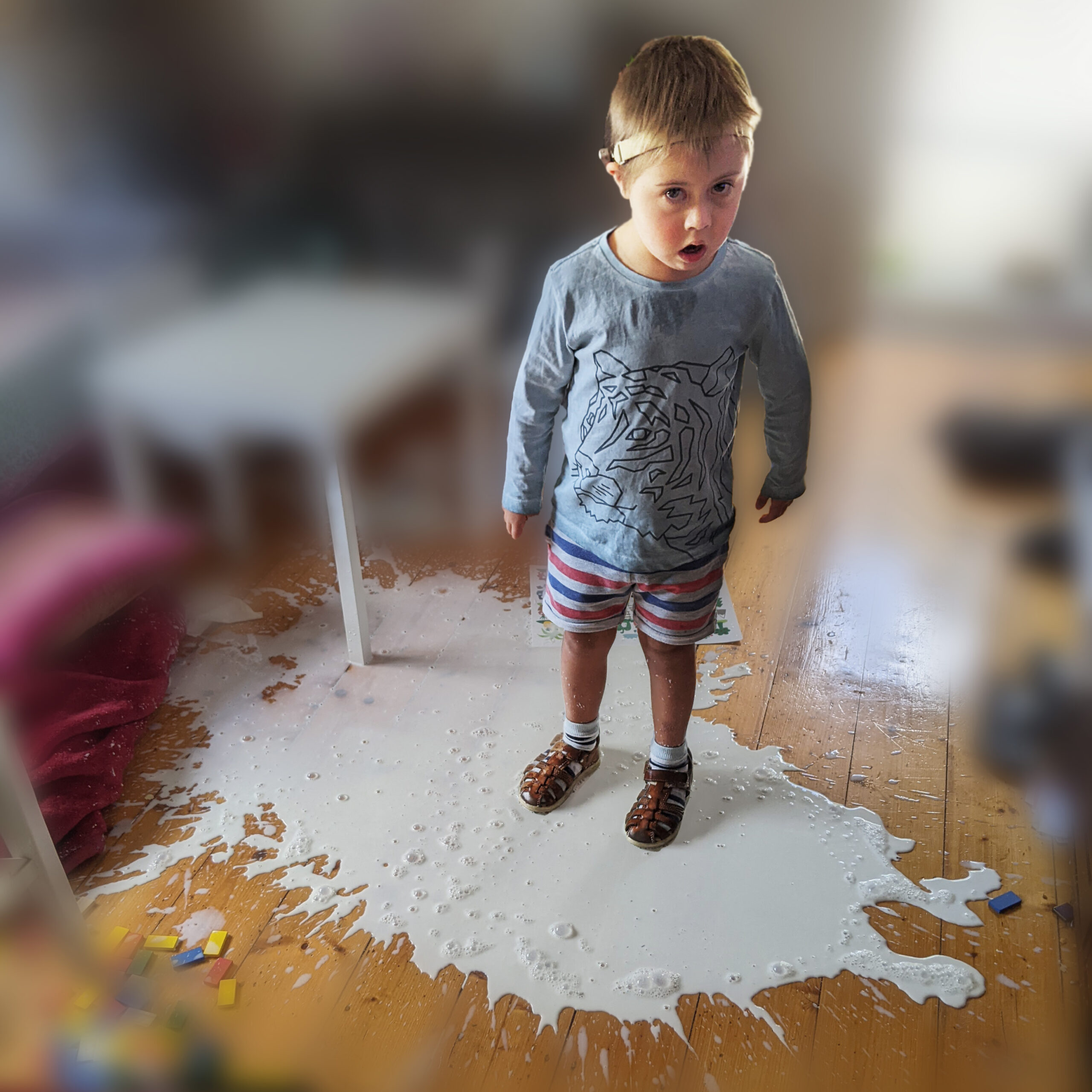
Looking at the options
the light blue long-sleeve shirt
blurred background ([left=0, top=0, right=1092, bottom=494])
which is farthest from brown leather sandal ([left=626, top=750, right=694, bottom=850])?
blurred background ([left=0, top=0, right=1092, bottom=494])

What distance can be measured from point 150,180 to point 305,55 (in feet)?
0.38

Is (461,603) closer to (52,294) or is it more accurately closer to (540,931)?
(540,931)

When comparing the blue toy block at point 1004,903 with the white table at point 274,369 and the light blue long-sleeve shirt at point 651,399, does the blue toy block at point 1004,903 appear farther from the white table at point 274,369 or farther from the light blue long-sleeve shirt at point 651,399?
the white table at point 274,369

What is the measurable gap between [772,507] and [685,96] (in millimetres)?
346

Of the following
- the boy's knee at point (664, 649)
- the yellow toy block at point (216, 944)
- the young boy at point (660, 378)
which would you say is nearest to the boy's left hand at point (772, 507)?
the young boy at point (660, 378)

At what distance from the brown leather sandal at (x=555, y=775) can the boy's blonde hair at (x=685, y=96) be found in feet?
1.82

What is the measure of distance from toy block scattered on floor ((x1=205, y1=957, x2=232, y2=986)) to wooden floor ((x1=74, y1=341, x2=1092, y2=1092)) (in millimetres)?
12

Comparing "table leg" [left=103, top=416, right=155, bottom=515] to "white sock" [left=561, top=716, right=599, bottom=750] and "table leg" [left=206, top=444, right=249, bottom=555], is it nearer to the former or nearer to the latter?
"table leg" [left=206, top=444, right=249, bottom=555]

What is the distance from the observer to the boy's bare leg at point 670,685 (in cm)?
84

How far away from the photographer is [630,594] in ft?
2.72

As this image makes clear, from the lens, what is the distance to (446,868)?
0.84m

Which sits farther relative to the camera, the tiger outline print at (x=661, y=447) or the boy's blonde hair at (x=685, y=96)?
the tiger outline print at (x=661, y=447)

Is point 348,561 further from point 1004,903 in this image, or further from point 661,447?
point 1004,903

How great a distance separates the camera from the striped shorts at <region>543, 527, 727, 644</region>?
30.2 inches
